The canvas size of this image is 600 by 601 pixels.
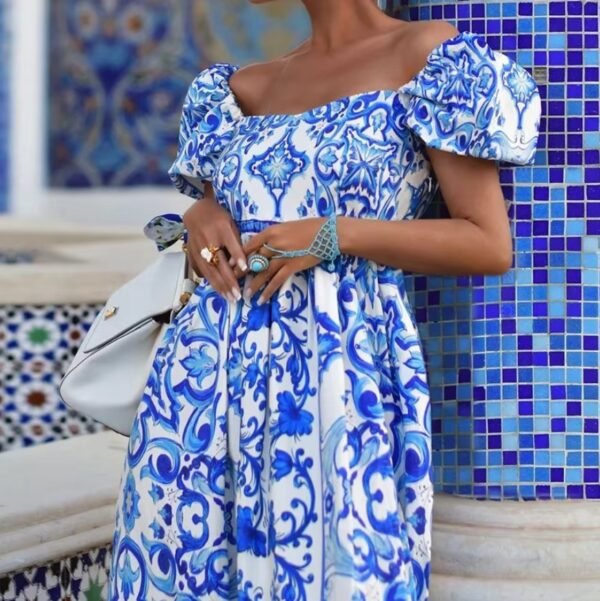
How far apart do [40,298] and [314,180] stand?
265 cm

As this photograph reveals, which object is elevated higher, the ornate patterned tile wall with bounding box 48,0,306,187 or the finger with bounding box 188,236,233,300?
the finger with bounding box 188,236,233,300

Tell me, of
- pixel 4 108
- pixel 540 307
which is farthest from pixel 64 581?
pixel 4 108

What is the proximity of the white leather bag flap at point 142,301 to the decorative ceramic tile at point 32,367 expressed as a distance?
2.24 meters

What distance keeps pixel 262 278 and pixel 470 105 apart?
1.34 feet

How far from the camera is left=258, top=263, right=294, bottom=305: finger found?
2.41 metres

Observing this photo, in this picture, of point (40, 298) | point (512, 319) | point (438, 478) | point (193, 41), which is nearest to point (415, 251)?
point (512, 319)

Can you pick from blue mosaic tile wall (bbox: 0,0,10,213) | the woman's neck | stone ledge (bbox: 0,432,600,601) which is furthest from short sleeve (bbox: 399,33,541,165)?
blue mosaic tile wall (bbox: 0,0,10,213)

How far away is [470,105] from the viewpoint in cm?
235

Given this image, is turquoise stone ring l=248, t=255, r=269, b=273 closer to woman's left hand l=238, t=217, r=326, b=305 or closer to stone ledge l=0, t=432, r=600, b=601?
woman's left hand l=238, t=217, r=326, b=305

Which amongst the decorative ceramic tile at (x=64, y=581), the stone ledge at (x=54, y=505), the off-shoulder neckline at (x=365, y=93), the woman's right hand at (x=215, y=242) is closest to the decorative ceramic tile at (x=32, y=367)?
the stone ledge at (x=54, y=505)

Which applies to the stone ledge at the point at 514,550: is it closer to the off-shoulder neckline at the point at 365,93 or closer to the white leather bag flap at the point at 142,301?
the white leather bag flap at the point at 142,301

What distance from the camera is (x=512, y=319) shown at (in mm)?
2693

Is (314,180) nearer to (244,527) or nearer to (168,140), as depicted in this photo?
(244,527)

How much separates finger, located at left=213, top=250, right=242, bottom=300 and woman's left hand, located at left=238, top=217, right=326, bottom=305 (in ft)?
0.25
